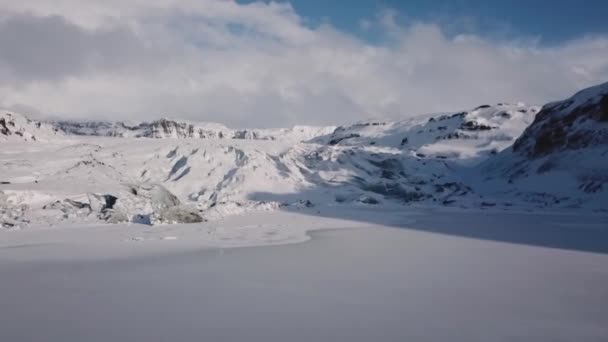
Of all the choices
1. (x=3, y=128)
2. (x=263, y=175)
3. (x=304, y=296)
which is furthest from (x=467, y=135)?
(x=304, y=296)

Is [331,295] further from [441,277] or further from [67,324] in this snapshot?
[67,324]

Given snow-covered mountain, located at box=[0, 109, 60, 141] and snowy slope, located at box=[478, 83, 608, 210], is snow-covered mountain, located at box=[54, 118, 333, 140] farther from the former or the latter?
snowy slope, located at box=[478, 83, 608, 210]

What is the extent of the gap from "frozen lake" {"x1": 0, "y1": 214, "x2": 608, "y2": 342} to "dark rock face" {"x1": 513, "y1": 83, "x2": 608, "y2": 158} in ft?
108

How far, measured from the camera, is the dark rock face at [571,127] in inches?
1378

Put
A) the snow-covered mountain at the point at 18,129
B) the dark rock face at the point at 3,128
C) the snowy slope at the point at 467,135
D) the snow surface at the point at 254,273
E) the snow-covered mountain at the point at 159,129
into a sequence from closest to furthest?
the snow surface at the point at 254,273 < the dark rock face at the point at 3,128 < the snow-covered mountain at the point at 18,129 < the snowy slope at the point at 467,135 < the snow-covered mountain at the point at 159,129

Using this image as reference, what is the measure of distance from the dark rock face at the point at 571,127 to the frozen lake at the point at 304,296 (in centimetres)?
3293

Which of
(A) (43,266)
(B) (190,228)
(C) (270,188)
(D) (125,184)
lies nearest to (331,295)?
(A) (43,266)

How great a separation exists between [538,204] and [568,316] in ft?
84.7

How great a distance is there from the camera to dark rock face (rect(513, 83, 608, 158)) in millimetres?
35000

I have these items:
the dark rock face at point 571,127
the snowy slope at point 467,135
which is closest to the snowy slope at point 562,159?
the dark rock face at point 571,127

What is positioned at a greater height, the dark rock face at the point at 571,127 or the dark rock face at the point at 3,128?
the dark rock face at the point at 571,127

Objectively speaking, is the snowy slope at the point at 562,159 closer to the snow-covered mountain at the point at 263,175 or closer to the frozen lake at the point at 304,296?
the snow-covered mountain at the point at 263,175

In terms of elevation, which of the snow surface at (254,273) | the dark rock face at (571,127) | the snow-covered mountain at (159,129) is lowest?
the snow surface at (254,273)

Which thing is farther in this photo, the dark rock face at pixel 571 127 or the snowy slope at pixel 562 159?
the dark rock face at pixel 571 127
